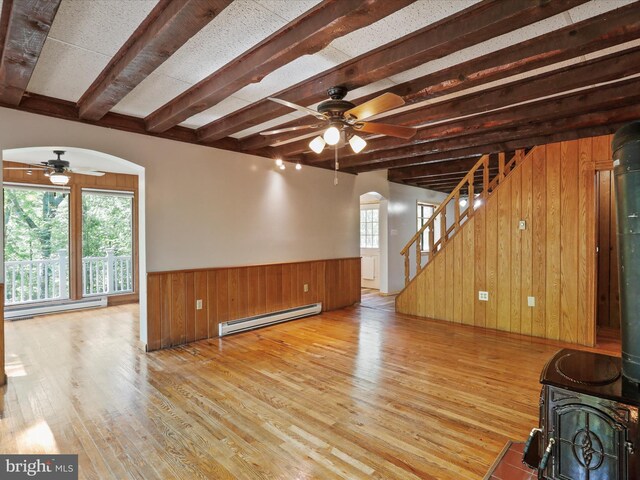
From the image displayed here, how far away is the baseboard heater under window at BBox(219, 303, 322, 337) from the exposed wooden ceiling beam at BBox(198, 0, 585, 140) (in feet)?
9.57

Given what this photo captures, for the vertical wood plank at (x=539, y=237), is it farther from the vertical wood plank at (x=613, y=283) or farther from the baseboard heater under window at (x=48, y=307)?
the baseboard heater under window at (x=48, y=307)

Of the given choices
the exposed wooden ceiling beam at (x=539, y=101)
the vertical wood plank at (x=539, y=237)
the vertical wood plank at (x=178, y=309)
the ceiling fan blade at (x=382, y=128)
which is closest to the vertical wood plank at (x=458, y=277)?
the vertical wood plank at (x=539, y=237)

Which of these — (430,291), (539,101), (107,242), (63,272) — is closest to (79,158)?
(107,242)

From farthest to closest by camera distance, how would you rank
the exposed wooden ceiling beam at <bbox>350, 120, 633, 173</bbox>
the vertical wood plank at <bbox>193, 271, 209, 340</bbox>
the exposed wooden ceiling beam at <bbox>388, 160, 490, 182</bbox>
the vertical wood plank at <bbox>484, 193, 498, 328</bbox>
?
the exposed wooden ceiling beam at <bbox>388, 160, 490, 182</bbox>, the vertical wood plank at <bbox>484, 193, 498, 328</bbox>, the vertical wood plank at <bbox>193, 271, 209, 340</bbox>, the exposed wooden ceiling beam at <bbox>350, 120, 633, 173</bbox>

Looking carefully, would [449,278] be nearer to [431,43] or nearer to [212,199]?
[212,199]

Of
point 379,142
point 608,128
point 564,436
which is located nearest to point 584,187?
point 608,128

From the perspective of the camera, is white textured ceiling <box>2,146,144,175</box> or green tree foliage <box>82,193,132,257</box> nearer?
white textured ceiling <box>2,146,144,175</box>

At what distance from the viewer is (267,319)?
5035mm

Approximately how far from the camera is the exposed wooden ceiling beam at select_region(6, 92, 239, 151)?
3.15m

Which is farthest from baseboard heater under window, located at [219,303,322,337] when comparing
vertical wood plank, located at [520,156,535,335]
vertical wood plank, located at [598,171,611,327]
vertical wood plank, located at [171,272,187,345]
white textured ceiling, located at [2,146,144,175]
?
vertical wood plank, located at [598,171,611,327]

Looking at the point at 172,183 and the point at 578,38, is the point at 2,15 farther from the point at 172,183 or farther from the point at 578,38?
the point at 578,38

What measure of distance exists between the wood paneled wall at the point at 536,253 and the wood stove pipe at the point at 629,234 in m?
2.89

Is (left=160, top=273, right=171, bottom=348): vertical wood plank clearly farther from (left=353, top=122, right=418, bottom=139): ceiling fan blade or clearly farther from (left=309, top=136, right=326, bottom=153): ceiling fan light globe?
(left=353, top=122, right=418, bottom=139): ceiling fan blade

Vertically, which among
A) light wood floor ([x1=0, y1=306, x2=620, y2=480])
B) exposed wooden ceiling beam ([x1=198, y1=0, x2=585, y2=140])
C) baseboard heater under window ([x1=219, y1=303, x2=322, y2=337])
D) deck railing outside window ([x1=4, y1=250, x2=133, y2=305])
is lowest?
light wood floor ([x1=0, y1=306, x2=620, y2=480])
